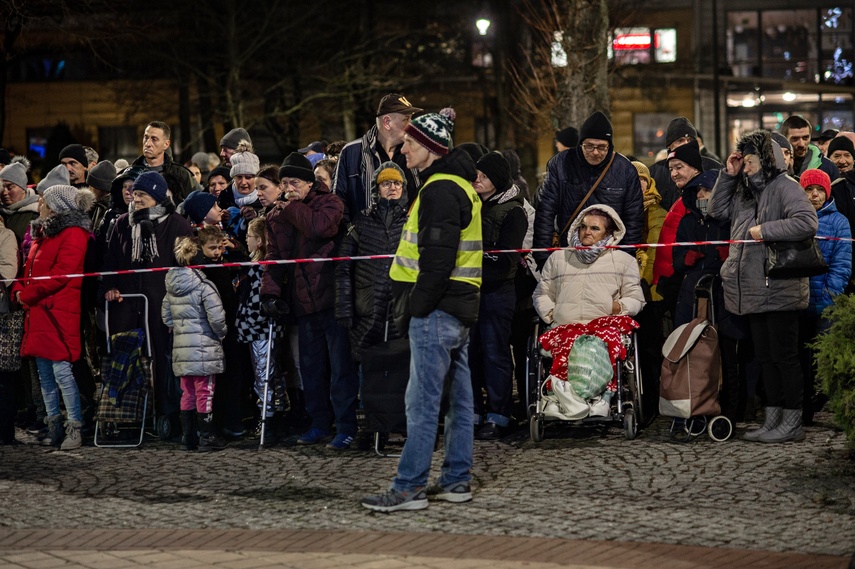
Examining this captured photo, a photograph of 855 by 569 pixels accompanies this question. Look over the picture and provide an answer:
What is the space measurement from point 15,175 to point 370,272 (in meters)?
4.28

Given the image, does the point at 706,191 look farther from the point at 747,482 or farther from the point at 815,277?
the point at 747,482

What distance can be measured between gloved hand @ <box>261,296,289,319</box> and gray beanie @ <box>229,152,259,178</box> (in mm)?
1965

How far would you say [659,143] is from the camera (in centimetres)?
4825

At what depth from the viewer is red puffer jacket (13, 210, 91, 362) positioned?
10523mm

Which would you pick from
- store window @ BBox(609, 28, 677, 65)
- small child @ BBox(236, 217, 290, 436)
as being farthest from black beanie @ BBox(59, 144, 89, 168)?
store window @ BBox(609, 28, 677, 65)

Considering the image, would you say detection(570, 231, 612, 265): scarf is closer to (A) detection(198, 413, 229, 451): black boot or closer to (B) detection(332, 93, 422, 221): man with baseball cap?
(B) detection(332, 93, 422, 221): man with baseball cap

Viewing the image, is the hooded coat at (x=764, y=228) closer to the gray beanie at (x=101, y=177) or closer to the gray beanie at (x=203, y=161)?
the gray beanie at (x=101, y=177)

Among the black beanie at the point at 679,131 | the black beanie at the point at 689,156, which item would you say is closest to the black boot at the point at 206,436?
the black beanie at the point at 689,156

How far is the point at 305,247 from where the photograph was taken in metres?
10.2

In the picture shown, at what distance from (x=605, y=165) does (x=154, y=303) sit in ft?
12.3

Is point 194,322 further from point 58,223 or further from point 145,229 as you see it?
point 58,223

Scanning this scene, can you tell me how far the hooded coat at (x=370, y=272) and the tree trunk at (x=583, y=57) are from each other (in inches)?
527

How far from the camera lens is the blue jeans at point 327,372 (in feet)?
32.8

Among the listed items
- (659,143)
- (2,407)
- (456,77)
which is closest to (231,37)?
(456,77)
